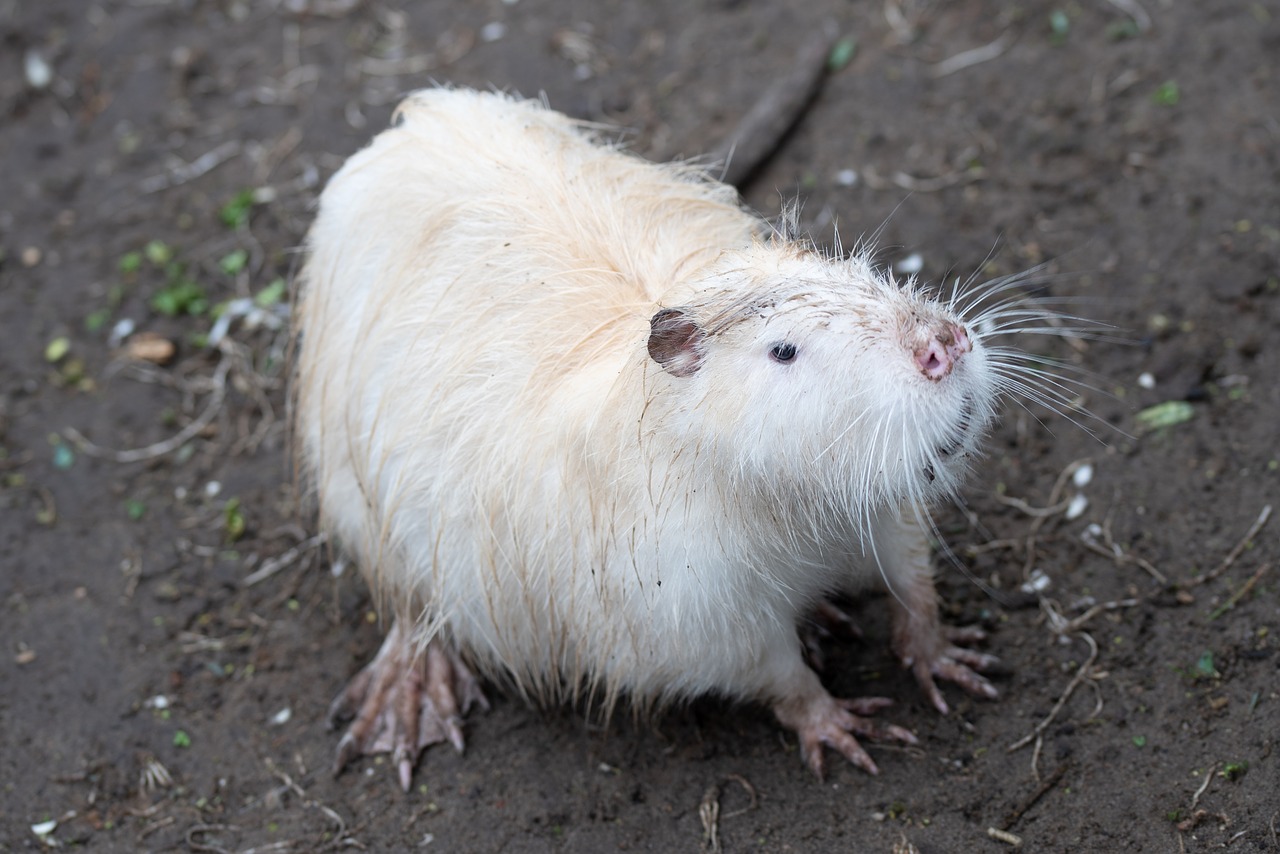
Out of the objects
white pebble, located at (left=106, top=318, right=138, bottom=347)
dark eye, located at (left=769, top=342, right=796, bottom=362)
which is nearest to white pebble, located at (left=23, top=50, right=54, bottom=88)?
white pebble, located at (left=106, top=318, right=138, bottom=347)

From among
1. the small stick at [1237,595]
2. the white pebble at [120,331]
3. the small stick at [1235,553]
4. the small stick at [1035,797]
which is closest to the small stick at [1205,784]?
the small stick at [1035,797]

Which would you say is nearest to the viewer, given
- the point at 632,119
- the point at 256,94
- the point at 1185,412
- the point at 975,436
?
the point at 975,436

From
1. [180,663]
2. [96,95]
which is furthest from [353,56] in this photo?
[180,663]

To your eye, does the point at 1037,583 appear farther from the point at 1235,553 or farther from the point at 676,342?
the point at 676,342

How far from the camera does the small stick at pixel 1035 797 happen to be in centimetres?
295

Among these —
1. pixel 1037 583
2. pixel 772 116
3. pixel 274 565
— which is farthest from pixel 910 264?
pixel 274 565

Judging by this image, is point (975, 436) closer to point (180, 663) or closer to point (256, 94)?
point (180, 663)

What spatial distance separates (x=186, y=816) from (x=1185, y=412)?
332 centimetres

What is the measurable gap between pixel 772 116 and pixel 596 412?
261 centimetres

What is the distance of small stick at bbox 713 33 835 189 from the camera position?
4.80 m

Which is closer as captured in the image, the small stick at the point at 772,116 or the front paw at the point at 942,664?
the front paw at the point at 942,664

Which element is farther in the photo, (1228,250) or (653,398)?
(1228,250)

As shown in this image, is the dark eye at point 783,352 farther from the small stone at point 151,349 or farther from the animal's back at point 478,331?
the small stone at point 151,349

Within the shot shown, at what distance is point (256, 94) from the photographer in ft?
18.9
